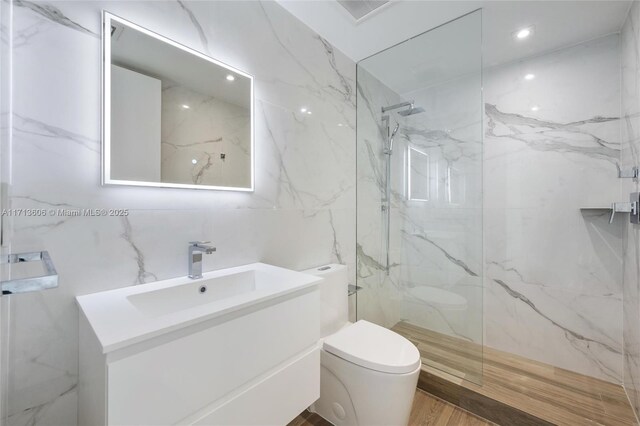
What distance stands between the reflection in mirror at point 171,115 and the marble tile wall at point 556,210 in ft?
6.75

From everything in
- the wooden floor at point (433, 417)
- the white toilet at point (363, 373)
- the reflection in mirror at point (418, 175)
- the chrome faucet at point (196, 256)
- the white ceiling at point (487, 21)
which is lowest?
the wooden floor at point (433, 417)

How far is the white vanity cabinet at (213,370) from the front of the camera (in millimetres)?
662

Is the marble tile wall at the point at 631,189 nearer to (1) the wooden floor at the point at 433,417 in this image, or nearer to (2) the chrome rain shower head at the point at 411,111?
(1) the wooden floor at the point at 433,417

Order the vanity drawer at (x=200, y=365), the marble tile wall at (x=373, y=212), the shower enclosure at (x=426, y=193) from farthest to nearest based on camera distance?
the marble tile wall at (x=373, y=212)
the shower enclosure at (x=426, y=193)
the vanity drawer at (x=200, y=365)

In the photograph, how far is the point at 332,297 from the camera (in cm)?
171

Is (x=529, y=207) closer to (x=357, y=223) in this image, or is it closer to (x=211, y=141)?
(x=357, y=223)

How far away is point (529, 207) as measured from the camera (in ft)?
7.03

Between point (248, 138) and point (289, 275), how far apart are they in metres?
0.74

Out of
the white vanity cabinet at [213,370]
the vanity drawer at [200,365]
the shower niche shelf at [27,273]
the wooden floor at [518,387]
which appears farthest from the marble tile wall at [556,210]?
the shower niche shelf at [27,273]

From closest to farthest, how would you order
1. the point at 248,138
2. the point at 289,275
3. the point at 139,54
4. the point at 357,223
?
the point at 139,54
the point at 289,275
the point at 248,138
the point at 357,223

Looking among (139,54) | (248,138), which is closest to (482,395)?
(248,138)

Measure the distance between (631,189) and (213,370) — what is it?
2.39 meters

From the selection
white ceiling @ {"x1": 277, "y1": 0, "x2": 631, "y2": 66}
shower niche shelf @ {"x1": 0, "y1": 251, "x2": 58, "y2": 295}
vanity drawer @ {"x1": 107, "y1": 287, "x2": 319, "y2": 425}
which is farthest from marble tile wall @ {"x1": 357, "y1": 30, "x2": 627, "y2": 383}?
shower niche shelf @ {"x1": 0, "y1": 251, "x2": 58, "y2": 295}

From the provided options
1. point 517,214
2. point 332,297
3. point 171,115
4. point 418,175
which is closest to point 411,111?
point 418,175
